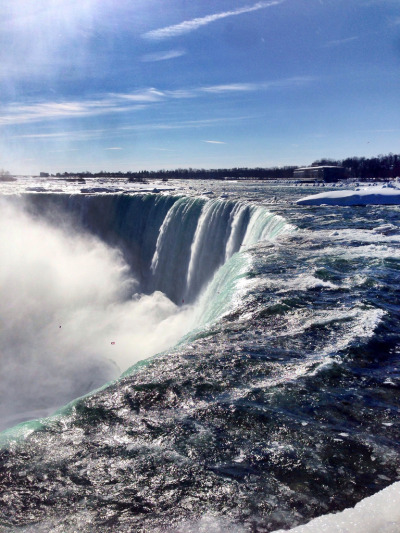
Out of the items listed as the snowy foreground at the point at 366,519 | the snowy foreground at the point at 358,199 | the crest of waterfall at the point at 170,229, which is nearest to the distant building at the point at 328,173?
the snowy foreground at the point at 358,199

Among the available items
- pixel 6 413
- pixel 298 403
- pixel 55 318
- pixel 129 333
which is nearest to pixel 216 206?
pixel 129 333

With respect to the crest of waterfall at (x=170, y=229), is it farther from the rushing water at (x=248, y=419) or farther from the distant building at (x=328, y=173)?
the distant building at (x=328, y=173)

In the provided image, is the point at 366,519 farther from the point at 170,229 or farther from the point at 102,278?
the point at 102,278

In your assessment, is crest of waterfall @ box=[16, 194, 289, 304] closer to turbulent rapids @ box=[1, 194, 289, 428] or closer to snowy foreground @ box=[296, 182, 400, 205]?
turbulent rapids @ box=[1, 194, 289, 428]

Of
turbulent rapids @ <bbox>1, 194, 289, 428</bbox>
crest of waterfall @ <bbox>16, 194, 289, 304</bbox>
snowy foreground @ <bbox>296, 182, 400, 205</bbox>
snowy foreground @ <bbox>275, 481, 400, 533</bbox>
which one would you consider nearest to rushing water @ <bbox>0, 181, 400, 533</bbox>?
snowy foreground @ <bbox>275, 481, 400, 533</bbox>

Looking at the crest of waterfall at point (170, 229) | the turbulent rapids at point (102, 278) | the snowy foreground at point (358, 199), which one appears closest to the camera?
the turbulent rapids at point (102, 278)

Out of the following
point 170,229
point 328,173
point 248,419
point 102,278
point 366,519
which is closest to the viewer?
point 366,519

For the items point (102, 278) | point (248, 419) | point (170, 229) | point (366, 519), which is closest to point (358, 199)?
point (170, 229)

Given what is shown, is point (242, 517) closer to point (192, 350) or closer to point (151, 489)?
point (151, 489)
